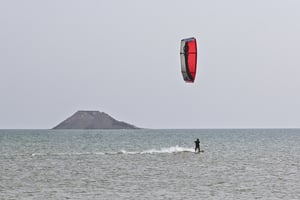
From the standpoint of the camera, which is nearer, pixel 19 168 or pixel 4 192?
pixel 4 192

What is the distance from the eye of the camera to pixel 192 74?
21.0m

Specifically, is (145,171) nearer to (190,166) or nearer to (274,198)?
(190,166)

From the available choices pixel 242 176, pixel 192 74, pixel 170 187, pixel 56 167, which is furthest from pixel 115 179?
pixel 192 74

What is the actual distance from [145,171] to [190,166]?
5.57 metres

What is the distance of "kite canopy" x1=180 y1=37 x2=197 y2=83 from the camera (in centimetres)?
2067

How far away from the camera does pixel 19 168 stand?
141ft

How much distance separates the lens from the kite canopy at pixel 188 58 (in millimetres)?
20672

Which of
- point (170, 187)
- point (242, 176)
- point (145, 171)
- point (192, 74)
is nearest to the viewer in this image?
point (192, 74)

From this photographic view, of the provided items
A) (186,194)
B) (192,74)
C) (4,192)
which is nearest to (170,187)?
(186,194)

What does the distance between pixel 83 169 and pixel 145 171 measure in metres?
4.33

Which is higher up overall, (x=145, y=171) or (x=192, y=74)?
(x=192, y=74)

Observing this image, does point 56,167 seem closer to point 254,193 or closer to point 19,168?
point 19,168

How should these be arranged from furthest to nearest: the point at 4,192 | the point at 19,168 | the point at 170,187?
the point at 19,168, the point at 170,187, the point at 4,192

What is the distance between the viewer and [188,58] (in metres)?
20.7
